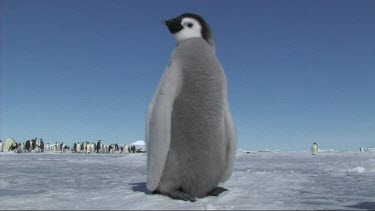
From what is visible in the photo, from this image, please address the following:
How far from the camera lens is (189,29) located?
14.6 ft

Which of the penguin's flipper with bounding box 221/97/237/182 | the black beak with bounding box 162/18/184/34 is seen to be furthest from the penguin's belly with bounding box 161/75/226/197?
the black beak with bounding box 162/18/184/34

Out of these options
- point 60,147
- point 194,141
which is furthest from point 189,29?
point 60,147

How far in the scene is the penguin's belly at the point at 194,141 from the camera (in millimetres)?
3875

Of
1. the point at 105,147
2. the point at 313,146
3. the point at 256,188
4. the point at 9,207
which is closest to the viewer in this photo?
the point at 9,207

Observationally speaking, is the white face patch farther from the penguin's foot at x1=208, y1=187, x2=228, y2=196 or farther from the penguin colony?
the penguin colony

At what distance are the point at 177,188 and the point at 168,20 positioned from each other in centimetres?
174

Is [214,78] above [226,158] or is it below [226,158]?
above

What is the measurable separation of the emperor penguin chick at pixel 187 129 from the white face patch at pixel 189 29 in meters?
0.38

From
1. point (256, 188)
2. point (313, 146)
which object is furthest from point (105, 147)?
point (256, 188)

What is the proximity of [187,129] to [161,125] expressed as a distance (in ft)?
0.79

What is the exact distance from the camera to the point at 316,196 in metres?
4.25

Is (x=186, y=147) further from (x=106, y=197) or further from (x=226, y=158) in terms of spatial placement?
(x=106, y=197)

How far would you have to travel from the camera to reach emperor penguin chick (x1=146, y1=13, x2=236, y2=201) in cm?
386

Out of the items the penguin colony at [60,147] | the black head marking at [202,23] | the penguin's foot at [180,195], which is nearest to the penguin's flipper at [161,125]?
the penguin's foot at [180,195]
